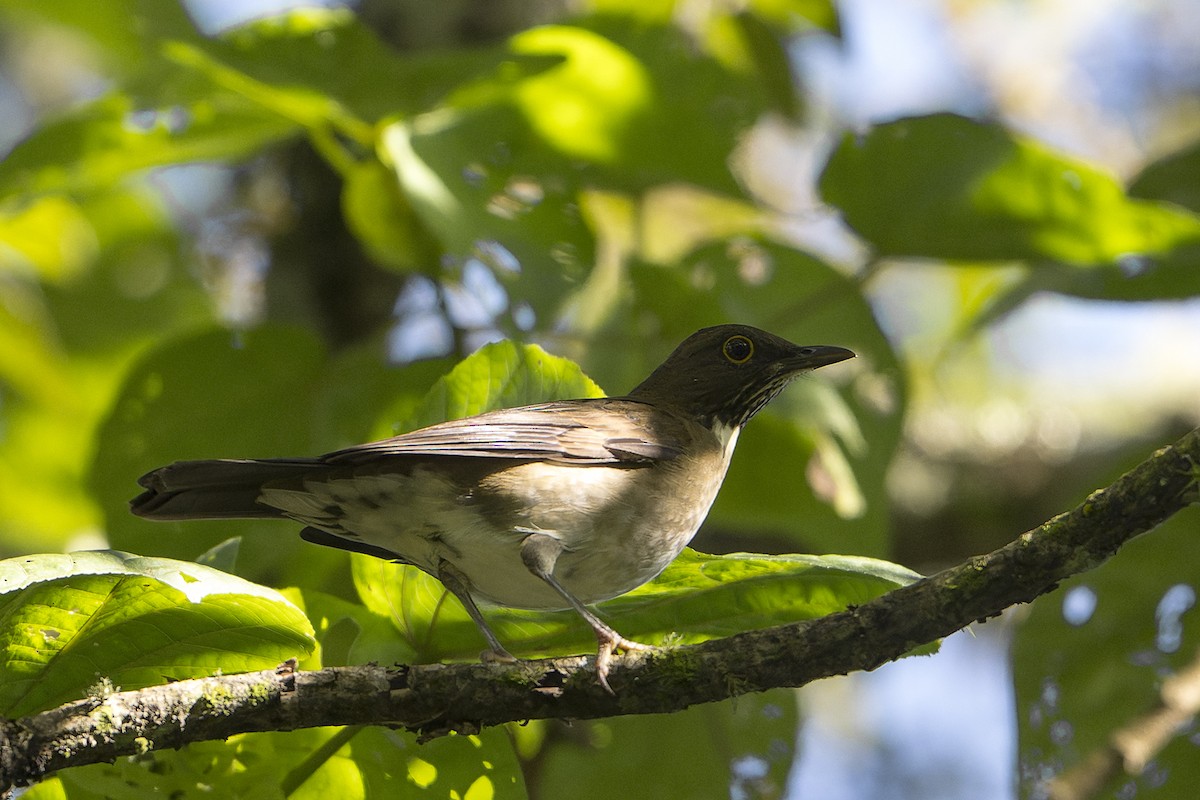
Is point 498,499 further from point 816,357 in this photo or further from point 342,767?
point 816,357

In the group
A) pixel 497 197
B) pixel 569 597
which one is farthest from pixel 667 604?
pixel 497 197

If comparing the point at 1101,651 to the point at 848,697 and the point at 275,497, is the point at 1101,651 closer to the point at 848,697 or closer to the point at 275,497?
the point at 275,497

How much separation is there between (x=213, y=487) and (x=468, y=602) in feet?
2.86

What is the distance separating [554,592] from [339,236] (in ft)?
11.0

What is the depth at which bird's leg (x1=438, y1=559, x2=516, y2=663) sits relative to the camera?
9.92 ft

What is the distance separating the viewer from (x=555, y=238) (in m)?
4.41

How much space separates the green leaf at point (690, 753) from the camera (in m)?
4.06

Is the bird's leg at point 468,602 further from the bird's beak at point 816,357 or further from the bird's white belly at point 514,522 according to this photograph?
Answer: the bird's beak at point 816,357

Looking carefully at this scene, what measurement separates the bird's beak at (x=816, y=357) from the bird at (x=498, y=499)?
57 cm

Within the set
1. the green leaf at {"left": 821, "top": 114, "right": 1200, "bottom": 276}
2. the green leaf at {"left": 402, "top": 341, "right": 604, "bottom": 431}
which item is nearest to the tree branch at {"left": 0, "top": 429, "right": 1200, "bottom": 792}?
the green leaf at {"left": 402, "top": 341, "right": 604, "bottom": 431}

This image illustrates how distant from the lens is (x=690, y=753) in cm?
406

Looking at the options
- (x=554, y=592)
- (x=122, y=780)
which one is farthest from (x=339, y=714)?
(x=554, y=592)

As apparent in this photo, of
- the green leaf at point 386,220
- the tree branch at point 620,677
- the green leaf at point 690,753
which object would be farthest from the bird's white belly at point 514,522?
the green leaf at point 386,220

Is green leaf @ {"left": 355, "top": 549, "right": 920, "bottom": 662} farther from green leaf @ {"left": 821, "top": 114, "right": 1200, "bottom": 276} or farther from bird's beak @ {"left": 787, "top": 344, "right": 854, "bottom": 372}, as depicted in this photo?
green leaf @ {"left": 821, "top": 114, "right": 1200, "bottom": 276}
